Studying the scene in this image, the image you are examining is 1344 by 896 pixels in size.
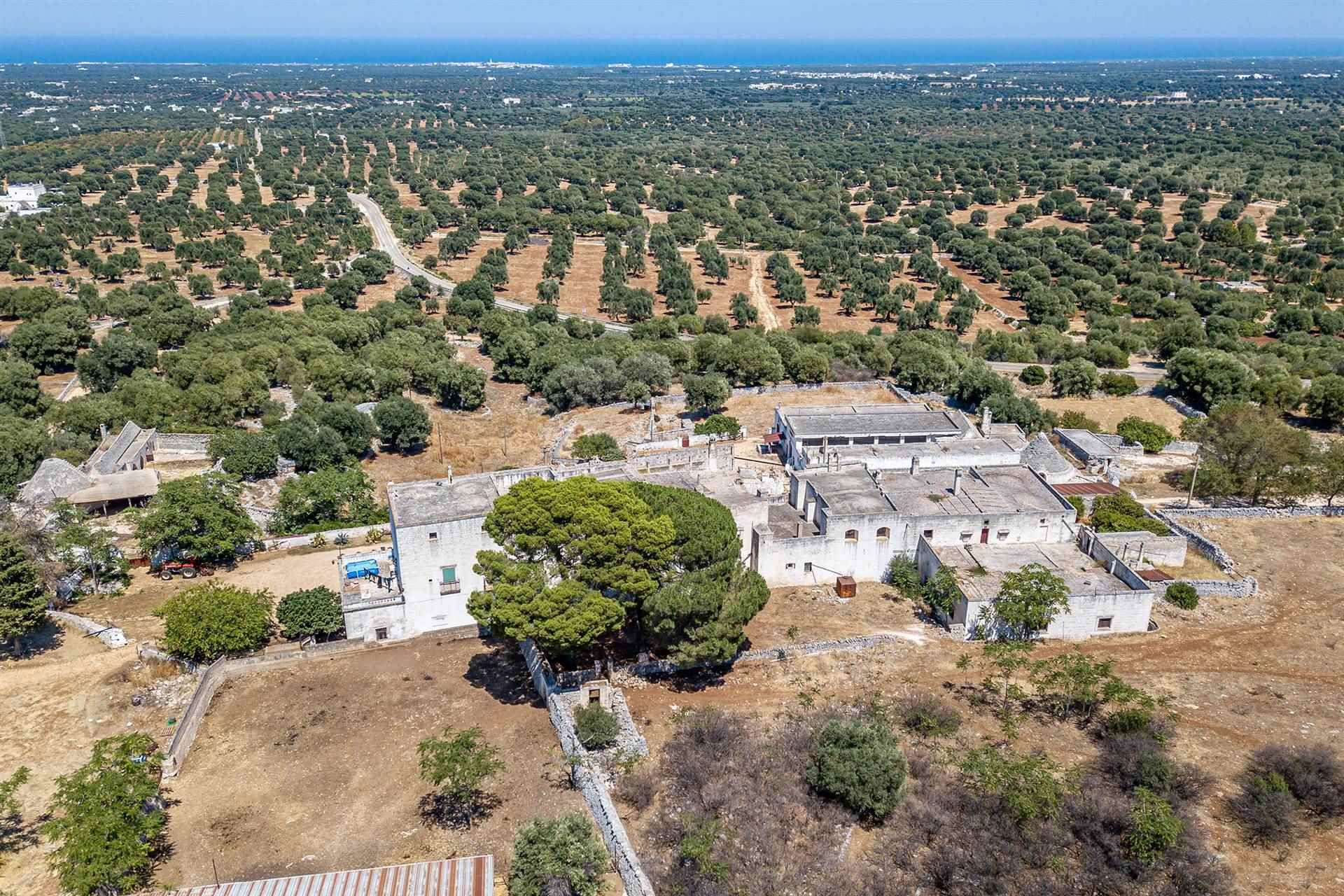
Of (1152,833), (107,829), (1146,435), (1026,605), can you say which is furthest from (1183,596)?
(107,829)

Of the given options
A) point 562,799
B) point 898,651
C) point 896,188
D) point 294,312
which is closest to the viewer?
point 562,799

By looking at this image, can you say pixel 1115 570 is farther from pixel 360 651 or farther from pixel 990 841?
pixel 360 651

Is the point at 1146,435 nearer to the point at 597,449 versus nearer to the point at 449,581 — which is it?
the point at 597,449

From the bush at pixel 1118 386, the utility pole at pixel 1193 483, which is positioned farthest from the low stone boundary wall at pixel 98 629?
the bush at pixel 1118 386

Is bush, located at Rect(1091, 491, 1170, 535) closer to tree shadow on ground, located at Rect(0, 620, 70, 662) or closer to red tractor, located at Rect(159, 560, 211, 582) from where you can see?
red tractor, located at Rect(159, 560, 211, 582)

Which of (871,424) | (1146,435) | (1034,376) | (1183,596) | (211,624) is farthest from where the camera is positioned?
(1034,376)

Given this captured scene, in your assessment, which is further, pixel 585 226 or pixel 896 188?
pixel 896 188

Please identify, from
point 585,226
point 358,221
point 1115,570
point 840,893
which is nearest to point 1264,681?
point 1115,570
